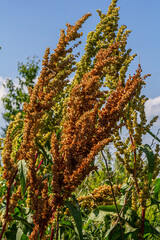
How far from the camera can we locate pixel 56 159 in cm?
174

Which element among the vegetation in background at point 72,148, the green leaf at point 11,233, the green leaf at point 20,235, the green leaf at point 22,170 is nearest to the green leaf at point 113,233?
the vegetation in background at point 72,148

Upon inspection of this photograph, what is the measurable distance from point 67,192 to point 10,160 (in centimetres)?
42

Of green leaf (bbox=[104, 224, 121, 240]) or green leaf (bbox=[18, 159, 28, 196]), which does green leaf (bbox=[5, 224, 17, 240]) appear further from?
green leaf (bbox=[18, 159, 28, 196])

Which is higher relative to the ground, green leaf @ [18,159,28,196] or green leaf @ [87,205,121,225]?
green leaf @ [18,159,28,196]

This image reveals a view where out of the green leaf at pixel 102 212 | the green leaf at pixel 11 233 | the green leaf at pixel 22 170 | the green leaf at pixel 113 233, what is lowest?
the green leaf at pixel 113 233

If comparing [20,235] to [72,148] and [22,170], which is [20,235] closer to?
[22,170]

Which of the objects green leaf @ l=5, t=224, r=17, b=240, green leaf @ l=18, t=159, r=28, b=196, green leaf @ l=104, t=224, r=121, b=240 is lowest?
green leaf @ l=104, t=224, r=121, b=240

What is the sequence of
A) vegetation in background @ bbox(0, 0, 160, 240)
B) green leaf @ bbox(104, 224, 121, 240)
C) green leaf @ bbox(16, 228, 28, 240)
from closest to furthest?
1. vegetation in background @ bbox(0, 0, 160, 240)
2. green leaf @ bbox(16, 228, 28, 240)
3. green leaf @ bbox(104, 224, 121, 240)

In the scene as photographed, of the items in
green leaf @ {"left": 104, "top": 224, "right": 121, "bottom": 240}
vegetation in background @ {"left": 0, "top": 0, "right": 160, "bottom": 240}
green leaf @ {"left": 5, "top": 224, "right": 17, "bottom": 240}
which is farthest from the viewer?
green leaf @ {"left": 5, "top": 224, "right": 17, "bottom": 240}

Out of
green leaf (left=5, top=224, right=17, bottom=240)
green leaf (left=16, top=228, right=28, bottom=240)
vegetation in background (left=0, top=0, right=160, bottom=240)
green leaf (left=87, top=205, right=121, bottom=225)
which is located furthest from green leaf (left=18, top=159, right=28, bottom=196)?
green leaf (left=5, top=224, right=17, bottom=240)

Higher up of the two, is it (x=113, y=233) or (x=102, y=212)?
(x=102, y=212)

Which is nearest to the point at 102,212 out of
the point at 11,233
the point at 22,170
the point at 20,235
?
the point at 20,235

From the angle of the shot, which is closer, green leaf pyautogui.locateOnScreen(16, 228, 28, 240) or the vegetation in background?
the vegetation in background

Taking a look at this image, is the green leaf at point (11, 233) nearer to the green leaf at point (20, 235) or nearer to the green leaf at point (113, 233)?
the green leaf at point (20, 235)
